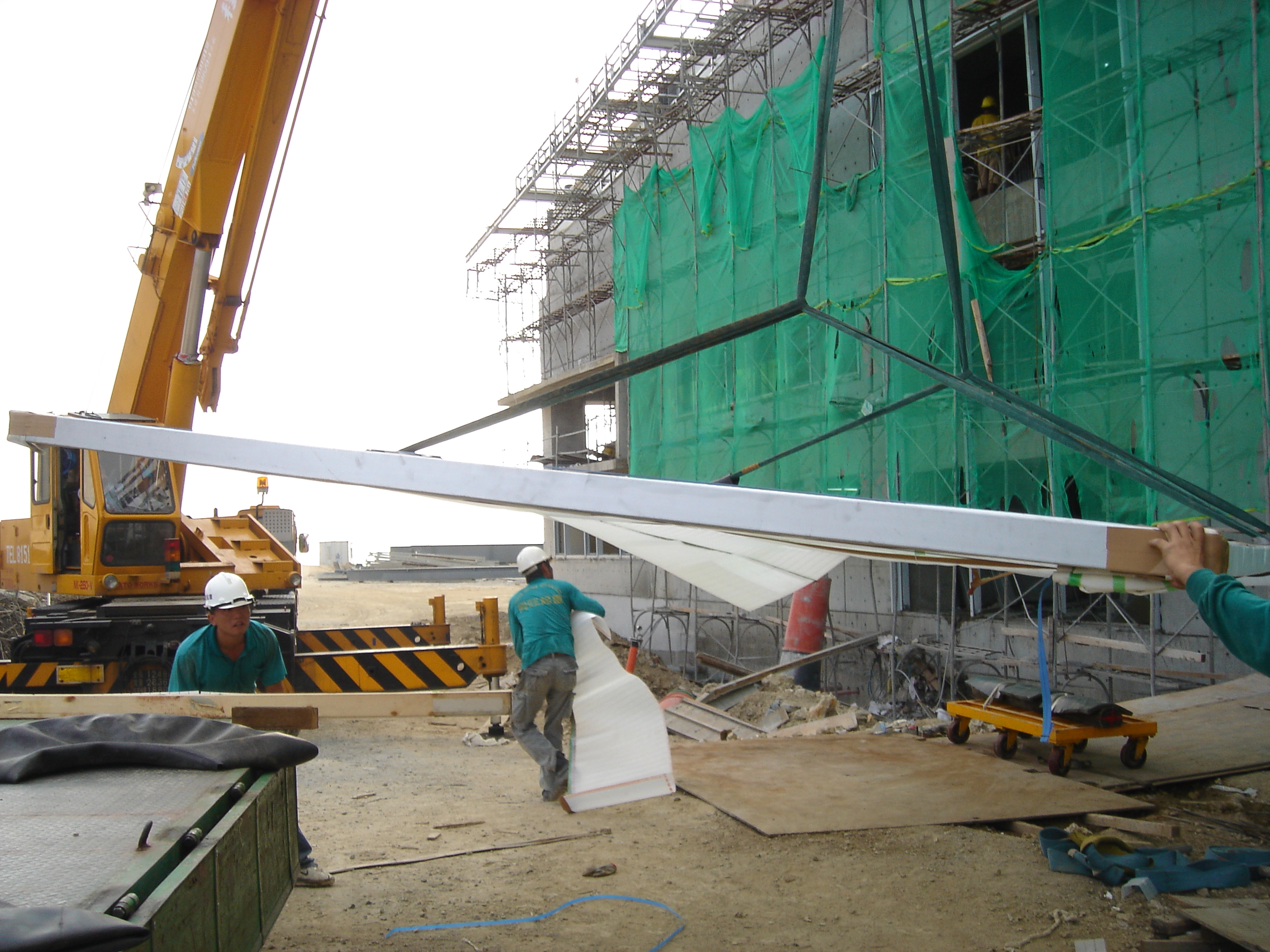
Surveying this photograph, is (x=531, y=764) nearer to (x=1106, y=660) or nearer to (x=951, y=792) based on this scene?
(x=951, y=792)

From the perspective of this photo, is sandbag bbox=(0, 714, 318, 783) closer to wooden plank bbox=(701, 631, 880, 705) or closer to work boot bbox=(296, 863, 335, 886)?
work boot bbox=(296, 863, 335, 886)

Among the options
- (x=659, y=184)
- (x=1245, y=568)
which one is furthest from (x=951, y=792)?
(x=659, y=184)

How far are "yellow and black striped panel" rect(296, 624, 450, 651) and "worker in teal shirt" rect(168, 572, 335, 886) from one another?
15.1 ft

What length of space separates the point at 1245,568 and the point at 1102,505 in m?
8.45

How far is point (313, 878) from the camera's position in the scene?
15.0ft

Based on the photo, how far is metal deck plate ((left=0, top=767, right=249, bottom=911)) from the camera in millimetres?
1870

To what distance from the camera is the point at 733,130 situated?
1764 cm

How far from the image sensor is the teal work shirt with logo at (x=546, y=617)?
6594 millimetres

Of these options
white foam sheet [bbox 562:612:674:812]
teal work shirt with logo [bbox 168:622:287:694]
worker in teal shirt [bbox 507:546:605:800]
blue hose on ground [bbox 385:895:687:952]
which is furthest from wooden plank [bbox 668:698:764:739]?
teal work shirt with logo [bbox 168:622:287:694]

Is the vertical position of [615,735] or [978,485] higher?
[978,485]

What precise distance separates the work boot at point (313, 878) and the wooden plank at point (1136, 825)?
4.09m

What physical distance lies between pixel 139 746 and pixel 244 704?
100cm

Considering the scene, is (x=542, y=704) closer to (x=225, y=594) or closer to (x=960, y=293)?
(x=225, y=594)

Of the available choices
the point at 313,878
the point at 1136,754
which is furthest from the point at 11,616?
the point at 1136,754
